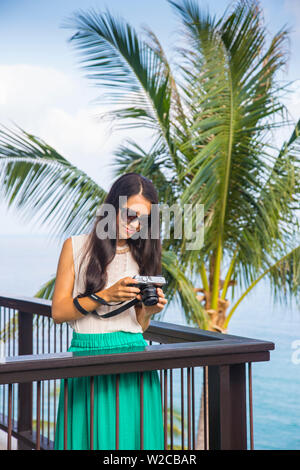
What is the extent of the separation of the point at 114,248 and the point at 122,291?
0.74 ft

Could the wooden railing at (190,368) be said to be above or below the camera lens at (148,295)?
below

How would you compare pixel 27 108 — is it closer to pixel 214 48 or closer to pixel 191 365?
pixel 214 48

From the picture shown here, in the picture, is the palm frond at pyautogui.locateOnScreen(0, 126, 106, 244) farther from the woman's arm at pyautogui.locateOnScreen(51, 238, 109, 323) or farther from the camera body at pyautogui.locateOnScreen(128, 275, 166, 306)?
the camera body at pyautogui.locateOnScreen(128, 275, 166, 306)

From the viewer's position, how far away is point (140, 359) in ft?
5.19

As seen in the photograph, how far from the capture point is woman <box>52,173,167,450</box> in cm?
167

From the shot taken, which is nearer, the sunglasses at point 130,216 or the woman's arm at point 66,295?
the woman's arm at point 66,295

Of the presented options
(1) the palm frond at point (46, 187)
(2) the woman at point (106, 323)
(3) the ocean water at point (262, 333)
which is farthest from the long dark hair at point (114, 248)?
(3) the ocean water at point (262, 333)

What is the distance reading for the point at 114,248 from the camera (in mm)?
1773

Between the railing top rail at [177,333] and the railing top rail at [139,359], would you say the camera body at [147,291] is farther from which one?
the railing top rail at [177,333]

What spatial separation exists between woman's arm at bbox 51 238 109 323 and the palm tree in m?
2.92

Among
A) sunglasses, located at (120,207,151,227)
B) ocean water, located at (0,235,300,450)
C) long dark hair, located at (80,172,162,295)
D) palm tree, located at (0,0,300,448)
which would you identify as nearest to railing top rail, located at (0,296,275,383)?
long dark hair, located at (80,172,162,295)

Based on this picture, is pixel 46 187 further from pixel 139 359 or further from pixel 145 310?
pixel 139 359

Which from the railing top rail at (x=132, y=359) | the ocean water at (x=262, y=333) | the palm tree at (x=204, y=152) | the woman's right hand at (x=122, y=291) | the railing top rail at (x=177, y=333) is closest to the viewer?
the railing top rail at (x=132, y=359)

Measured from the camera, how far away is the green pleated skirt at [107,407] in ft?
5.50
